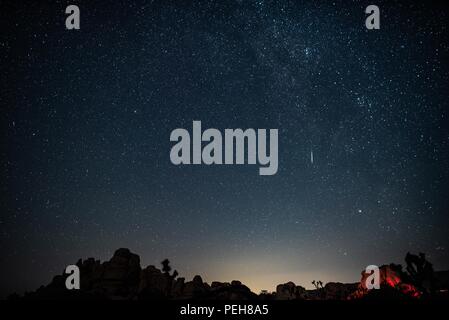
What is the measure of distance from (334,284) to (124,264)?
1097 inches

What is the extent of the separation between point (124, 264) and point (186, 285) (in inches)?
268

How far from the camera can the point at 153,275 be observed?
135ft

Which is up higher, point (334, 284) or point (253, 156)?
point (253, 156)

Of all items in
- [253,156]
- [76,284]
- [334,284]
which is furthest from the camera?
[334,284]
